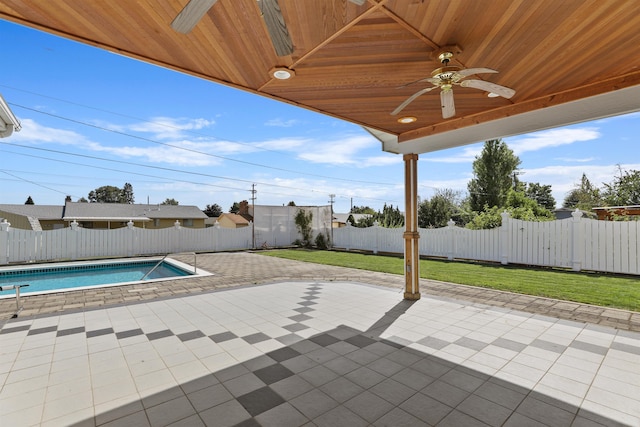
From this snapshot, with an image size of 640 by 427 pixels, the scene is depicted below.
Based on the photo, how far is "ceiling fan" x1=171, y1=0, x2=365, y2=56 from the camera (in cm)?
138

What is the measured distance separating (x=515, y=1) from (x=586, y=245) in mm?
7833

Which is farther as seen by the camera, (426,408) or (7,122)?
(7,122)

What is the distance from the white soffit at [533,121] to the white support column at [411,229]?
26 centimetres

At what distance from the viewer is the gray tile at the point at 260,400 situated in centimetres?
205

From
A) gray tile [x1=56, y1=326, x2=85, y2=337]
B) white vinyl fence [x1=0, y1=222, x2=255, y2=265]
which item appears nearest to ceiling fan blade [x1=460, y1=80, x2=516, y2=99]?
gray tile [x1=56, y1=326, x2=85, y2=337]

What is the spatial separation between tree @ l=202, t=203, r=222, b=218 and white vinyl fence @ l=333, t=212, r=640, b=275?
4076 centimetres

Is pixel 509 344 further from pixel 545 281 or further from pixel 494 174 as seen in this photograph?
pixel 494 174

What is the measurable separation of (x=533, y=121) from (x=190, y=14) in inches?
148

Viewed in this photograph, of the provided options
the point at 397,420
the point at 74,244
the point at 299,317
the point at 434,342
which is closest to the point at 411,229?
the point at 434,342

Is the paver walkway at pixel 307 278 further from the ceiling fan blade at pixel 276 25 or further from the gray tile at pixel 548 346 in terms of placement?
the ceiling fan blade at pixel 276 25

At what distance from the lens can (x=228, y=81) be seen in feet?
9.49

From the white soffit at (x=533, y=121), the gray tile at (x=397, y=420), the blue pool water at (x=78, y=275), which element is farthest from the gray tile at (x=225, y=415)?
the blue pool water at (x=78, y=275)

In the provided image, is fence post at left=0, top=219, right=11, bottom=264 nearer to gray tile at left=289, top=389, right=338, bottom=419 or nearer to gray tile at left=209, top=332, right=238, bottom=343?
gray tile at left=209, top=332, right=238, bottom=343

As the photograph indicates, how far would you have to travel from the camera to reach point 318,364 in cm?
271
